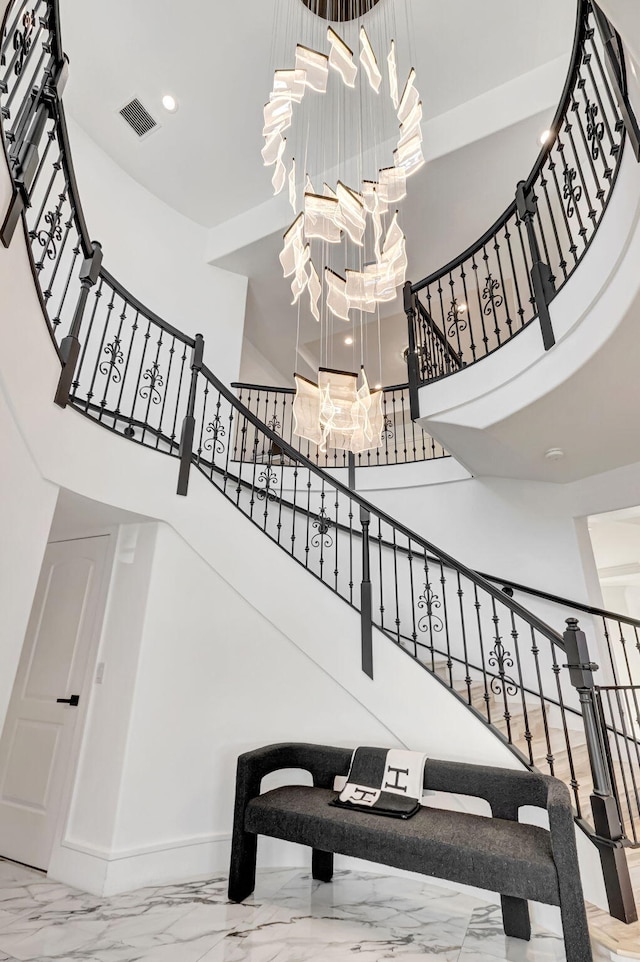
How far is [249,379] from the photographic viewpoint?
8.52 metres

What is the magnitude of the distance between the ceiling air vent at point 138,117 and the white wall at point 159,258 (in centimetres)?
50

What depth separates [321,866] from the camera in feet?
9.71

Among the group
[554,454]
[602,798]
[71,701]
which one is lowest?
[602,798]

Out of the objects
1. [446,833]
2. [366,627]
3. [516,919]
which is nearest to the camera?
[446,833]

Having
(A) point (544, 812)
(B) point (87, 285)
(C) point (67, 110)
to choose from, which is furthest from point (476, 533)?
(C) point (67, 110)

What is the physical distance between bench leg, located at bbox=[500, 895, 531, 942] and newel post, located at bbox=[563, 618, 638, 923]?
376mm

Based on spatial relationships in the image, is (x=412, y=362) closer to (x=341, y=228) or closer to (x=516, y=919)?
(x=341, y=228)

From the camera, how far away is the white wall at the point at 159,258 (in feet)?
18.9

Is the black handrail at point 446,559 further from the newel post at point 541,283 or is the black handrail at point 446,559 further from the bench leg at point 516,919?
the newel post at point 541,283

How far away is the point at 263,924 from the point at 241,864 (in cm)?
29

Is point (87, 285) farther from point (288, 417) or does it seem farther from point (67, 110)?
point (288, 417)

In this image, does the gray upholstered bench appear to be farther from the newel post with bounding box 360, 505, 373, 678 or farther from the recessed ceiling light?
the recessed ceiling light

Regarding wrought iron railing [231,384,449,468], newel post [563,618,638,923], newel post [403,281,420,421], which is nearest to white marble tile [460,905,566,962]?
newel post [563,618,638,923]

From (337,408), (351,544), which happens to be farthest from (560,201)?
(351,544)
